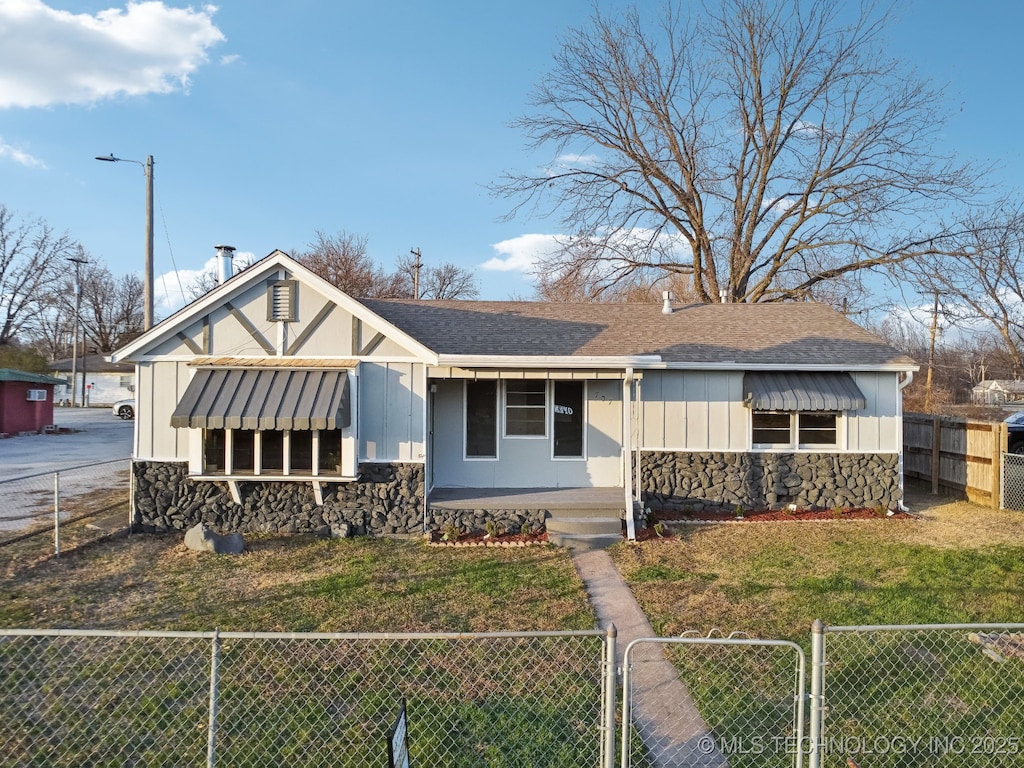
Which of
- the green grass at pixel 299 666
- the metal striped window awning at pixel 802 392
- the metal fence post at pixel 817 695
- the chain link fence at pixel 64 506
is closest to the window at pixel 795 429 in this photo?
the metal striped window awning at pixel 802 392

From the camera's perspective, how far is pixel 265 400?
30.0ft

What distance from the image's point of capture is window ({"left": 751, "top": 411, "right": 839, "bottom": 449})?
11344 millimetres

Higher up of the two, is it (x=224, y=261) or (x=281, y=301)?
(x=224, y=261)

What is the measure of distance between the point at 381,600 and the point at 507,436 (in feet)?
16.5

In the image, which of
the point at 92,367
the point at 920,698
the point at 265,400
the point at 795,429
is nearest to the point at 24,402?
the point at 265,400

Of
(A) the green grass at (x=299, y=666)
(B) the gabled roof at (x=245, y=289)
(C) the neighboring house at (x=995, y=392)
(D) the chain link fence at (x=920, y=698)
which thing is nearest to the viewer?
(D) the chain link fence at (x=920, y=698)

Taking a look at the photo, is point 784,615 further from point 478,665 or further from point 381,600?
point 381,600

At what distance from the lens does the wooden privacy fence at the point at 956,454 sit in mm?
11656

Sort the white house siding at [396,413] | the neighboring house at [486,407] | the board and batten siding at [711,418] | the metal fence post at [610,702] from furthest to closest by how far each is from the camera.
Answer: the board and batten siding at [711,418] < the white house siding at [396,413] < the neighboring house at [486,407] < the metal fence post at [610,702]

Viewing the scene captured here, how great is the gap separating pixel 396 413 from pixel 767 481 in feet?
22.3

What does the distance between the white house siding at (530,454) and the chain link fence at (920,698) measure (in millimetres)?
5983

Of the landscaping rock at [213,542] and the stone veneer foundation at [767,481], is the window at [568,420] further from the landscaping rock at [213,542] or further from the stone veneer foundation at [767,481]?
the landscaping rock at [213,542]

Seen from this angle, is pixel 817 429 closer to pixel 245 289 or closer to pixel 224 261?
pixel 245 289

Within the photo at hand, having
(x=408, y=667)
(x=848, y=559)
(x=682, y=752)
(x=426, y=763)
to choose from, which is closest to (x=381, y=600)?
(x=408, y=667)
